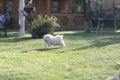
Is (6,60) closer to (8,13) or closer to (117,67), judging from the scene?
(117,67)

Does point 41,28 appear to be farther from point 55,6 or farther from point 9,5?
point 9,5

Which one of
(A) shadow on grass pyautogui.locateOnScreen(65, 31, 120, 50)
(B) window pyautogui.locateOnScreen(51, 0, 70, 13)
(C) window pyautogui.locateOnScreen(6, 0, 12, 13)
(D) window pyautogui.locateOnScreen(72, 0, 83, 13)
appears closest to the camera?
(A) shadow on grass pyautogui.locateOnScreen(65, 31, 120, 50)

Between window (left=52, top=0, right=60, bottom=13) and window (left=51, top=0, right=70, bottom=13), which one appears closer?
window (left=51, top=0, right=70, bottom=13)

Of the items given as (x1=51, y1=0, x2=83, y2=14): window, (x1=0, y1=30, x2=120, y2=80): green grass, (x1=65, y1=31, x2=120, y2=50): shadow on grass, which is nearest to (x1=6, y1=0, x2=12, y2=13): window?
(x1=51, y1=0, x2=83, y2=14): window

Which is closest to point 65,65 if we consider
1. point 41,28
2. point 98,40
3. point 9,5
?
point 98,40

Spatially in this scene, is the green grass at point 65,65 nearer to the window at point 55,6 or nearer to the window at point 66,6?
the window at point 66,6

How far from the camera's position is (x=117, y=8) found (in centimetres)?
2481

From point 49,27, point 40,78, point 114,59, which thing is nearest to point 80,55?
point 114,59

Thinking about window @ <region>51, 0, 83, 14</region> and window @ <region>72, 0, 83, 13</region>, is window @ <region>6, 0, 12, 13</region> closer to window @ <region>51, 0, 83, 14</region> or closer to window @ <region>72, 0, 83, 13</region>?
window @ <region>51, 0, 83, 14</region>

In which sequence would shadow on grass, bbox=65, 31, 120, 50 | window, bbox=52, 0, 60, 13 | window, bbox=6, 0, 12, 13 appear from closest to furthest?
shadow on grass, bbox=65, 31, 120, 50, window, bbox=52, 0, 60, 13, window, bbox=6, 0, 12, 13

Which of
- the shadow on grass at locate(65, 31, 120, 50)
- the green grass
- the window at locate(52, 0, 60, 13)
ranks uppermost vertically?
the window at locate(52, 0, 60, 13)

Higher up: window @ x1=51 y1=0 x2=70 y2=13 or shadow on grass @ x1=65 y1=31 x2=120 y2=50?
window @ x1=51 y1=0 x2=70 y2=13

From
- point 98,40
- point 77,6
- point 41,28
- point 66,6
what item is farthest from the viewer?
point 66,6

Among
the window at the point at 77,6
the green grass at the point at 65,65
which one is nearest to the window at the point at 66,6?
the window at the point at 77,6
